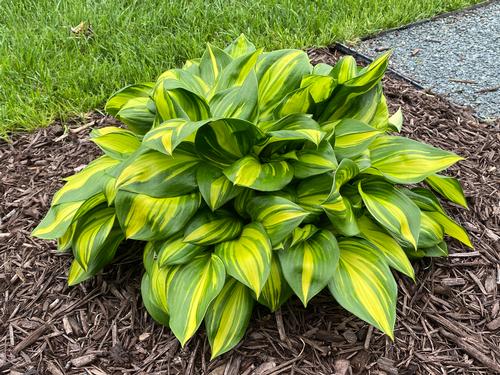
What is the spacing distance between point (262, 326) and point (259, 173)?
564mm

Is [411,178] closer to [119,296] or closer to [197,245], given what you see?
[197,245]

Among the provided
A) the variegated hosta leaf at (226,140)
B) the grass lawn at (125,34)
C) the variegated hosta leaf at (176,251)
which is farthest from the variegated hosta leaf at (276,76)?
the grass lawn at (125,34)

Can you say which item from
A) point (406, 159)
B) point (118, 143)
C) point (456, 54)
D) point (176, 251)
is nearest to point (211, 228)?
point (176, 251)

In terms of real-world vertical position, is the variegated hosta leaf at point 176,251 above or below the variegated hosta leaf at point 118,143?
below

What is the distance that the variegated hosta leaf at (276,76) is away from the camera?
229cm

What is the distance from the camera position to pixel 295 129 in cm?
207

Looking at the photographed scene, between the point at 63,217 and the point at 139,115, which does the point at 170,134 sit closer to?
the point at 139,115

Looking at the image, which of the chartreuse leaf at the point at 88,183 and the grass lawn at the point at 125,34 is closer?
the chartreuse leaf at the point at 88,183

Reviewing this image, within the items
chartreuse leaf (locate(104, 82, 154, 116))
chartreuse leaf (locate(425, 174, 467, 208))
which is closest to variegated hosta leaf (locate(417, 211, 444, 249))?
chartreuse leaf (locate(425, 174, 467, 208))

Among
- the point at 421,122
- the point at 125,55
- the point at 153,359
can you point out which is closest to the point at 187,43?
the point at 125,55

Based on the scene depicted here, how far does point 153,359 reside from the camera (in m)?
2.04

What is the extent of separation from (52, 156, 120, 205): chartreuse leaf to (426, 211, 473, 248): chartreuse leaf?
4.29 feet

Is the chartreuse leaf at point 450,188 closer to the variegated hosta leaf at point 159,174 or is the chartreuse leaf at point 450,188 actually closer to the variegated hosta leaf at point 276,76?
the variegated hosta leaf at point 276,76

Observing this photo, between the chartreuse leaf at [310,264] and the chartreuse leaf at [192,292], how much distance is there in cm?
23
